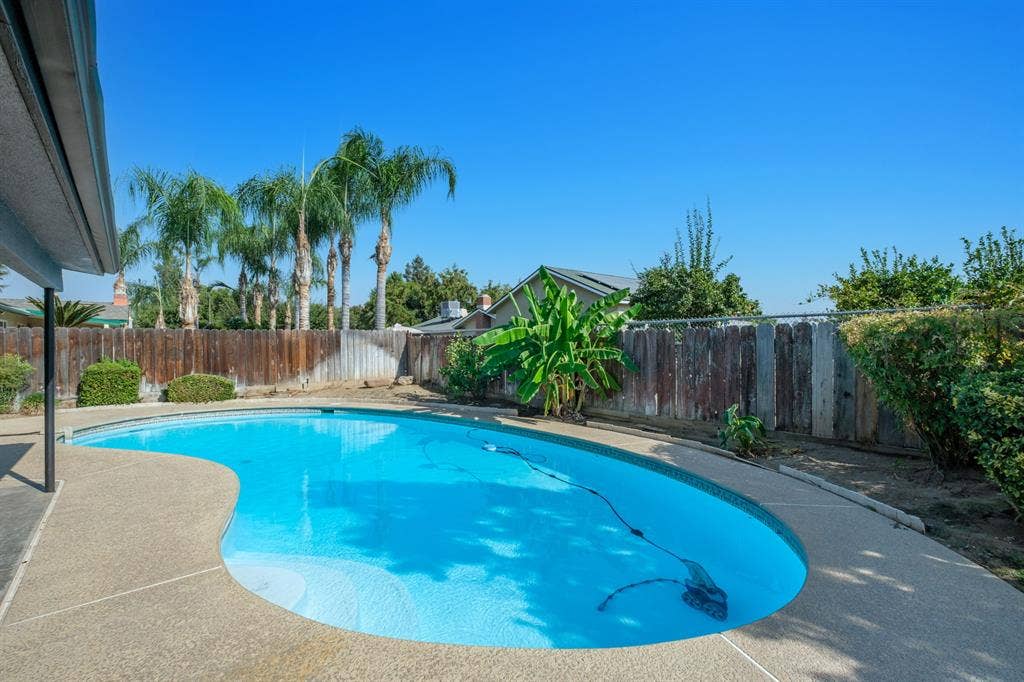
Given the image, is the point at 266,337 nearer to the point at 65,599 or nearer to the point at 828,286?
the point at 65,599

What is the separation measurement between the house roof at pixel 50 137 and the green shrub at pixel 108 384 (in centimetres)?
981

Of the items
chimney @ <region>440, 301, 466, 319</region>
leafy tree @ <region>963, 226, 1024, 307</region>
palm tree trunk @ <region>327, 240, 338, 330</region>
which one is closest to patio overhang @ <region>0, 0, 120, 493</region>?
leafy tree @ <region>963, 226, 1024, 307</region>

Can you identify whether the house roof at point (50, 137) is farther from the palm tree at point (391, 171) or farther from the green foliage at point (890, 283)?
the palm tree at point (391, 171)

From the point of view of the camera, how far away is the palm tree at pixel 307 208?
1853cm

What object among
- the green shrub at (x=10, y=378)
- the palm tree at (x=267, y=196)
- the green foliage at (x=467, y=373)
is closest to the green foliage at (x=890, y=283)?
the green foliage at (x=467, y=373)

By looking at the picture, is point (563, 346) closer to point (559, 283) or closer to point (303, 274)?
point (559, 283)

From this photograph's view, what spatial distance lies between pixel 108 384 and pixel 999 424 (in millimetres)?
15725

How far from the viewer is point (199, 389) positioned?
13.0m

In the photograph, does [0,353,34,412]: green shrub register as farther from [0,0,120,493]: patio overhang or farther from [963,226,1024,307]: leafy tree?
[963,226,1024,307]: leafy tree

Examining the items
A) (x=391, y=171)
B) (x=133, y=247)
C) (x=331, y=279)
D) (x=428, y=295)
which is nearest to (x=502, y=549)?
(x=391, y=171)

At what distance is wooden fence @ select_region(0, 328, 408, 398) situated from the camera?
479 inches

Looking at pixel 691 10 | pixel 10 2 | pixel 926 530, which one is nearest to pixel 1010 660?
pixel 926 530

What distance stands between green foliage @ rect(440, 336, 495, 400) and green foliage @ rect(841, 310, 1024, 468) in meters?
8.25

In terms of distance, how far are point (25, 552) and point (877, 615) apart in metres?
5.41
